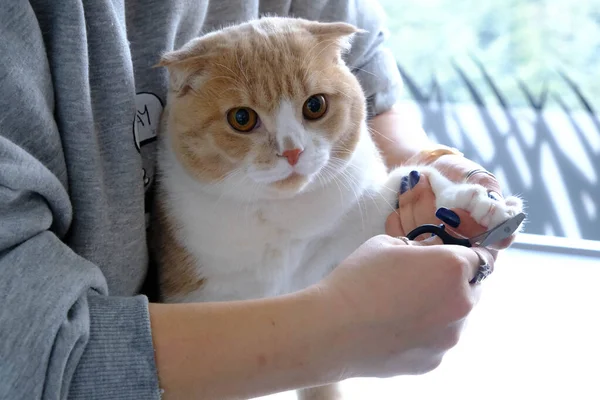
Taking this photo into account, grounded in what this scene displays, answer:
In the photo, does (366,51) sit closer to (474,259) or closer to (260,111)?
(260,111)

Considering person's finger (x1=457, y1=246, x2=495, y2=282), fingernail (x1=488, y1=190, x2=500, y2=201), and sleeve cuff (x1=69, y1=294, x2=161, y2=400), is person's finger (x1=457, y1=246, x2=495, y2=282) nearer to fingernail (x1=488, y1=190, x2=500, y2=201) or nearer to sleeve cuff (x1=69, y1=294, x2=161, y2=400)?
fingernail (x1=488, y1=190, x2=500, y2=201)

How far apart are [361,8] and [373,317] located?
0.80 metres

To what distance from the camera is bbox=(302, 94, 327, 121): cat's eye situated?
920mm

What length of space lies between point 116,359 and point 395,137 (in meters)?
0.77

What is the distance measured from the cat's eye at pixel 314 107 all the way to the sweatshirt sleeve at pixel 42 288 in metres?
0.36

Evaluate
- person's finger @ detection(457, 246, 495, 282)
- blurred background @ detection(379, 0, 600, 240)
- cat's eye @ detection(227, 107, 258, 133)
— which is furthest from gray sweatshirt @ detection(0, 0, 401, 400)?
blurred background @ detection(379, 0, 600, 240)

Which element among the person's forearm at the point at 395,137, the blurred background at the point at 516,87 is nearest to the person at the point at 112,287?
the person's forearm at the point at 395,137

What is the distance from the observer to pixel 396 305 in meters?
0.70

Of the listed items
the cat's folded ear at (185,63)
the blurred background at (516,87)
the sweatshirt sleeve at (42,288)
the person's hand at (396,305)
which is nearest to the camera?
the sweatshirt sleeve at (42,288)

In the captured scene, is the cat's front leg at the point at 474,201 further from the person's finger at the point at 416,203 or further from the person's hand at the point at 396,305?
the person's hand at the point at 396,305

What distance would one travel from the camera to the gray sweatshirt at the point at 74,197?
0.60 m

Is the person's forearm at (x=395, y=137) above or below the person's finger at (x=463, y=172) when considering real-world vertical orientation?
below

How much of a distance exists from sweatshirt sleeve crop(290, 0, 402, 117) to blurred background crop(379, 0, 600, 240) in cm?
74

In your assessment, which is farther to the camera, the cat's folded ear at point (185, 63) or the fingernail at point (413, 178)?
the fingernail at point (413, 178)
